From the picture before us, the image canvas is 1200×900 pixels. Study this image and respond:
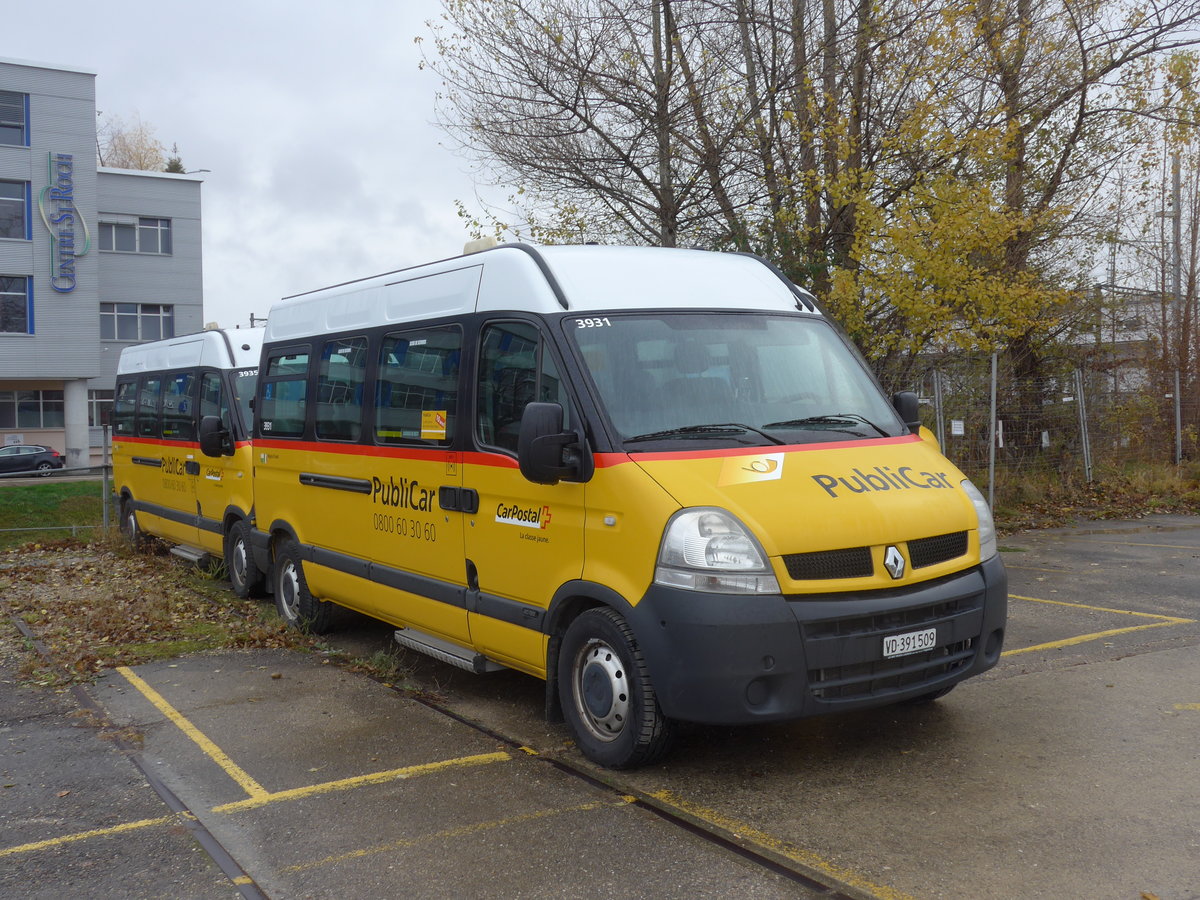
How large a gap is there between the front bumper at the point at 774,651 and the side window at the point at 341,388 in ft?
10.8

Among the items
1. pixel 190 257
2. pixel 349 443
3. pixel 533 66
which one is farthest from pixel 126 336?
pixel 349 443

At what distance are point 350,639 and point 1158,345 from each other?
17.7 meters

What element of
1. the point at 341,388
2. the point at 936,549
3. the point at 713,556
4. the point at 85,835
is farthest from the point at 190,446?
the point at 936,549

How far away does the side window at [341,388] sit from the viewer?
755 cm

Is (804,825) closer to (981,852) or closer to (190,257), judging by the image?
(981,852)

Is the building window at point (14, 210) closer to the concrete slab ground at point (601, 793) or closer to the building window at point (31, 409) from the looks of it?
the building window at point (31, 409)

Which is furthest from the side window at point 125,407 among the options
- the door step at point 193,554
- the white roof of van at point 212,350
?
the door step at point 193,554

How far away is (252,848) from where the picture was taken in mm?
4500

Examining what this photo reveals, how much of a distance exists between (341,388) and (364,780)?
3294mm

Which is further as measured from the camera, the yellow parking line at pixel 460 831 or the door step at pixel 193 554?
the door step at pixel 193 554

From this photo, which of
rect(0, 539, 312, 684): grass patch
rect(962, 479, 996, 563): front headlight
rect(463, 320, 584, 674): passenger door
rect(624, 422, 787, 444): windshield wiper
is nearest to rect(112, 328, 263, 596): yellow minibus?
rect(0, 539, 312, 684): grass patch

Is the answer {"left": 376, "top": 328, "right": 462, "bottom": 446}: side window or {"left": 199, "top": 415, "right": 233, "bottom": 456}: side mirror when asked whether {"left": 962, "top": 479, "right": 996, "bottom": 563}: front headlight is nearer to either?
{"left": 376, "top": 328, "right": 462, "bottom": 446}: side window

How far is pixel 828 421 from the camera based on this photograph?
567 cm

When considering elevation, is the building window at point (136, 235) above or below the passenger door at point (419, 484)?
above
